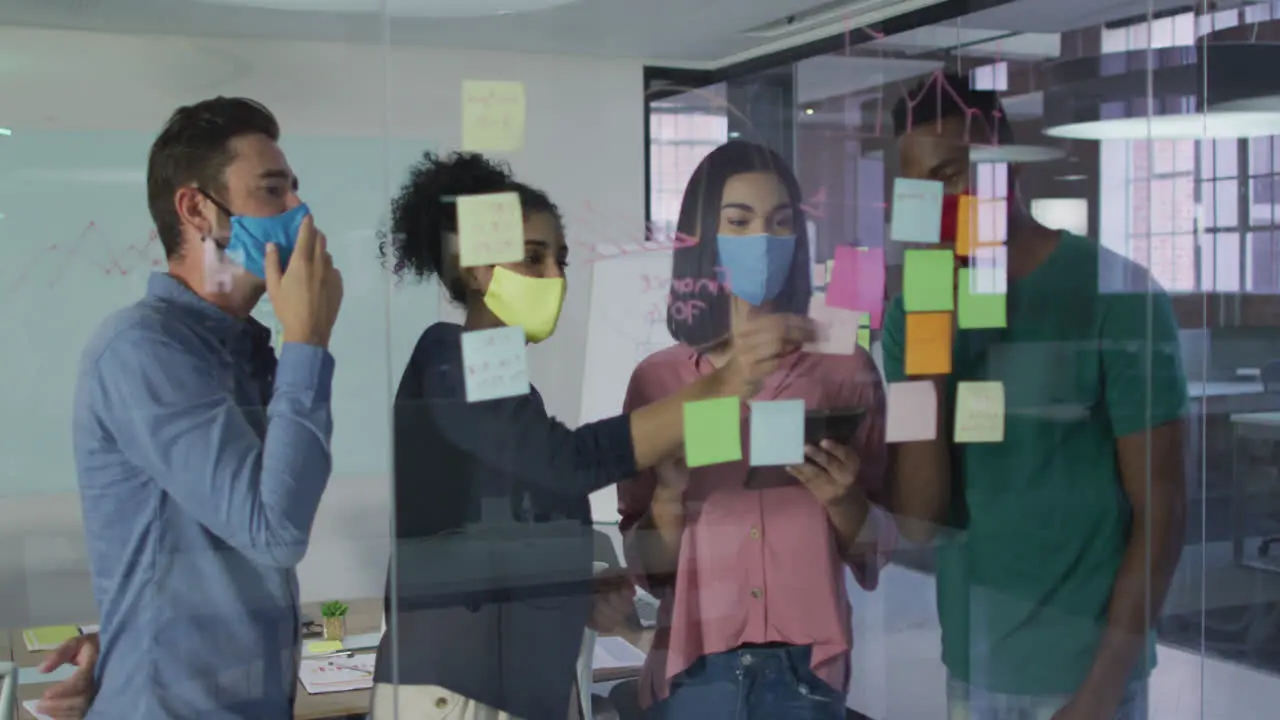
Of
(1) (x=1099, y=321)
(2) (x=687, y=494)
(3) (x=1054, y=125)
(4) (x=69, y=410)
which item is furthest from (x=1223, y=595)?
(4) (x=69, y=410)

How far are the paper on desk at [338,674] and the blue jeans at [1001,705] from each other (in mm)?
1088

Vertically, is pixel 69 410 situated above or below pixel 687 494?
above

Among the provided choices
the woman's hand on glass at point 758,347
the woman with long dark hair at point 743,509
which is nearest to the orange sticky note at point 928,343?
the woman with long dark hair at point 743,509

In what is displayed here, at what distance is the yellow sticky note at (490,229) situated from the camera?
1820mm

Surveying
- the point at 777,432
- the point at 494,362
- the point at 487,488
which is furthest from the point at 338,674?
the point at 777,432

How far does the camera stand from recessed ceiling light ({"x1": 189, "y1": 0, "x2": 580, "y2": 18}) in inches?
69.3

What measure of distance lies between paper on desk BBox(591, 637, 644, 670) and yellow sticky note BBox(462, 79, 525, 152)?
818 millimetres

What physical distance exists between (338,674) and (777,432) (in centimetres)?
80

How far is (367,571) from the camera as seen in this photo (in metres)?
1.83

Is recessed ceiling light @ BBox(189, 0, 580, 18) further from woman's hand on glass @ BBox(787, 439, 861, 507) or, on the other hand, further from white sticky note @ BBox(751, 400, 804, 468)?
woman's hand on glass @ BBox(787, 439, 861, 507)

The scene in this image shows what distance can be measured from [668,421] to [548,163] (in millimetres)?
461

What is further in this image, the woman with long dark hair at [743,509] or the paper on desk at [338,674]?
the woman with long dark hair at [743,509]

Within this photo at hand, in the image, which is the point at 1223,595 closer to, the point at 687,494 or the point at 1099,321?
the point at 1099,321

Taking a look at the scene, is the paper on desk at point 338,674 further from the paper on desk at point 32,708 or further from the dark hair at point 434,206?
the dark hair at point 434,206
